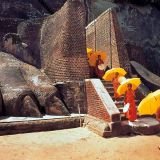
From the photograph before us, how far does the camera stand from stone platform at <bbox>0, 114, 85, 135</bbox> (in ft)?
28.5

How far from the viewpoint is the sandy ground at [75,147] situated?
685cm

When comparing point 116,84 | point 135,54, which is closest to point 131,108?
point 116,84

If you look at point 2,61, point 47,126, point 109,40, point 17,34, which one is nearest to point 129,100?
point 47,126

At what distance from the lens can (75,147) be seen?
7516mm

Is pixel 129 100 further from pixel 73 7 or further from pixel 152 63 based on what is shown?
pixel 152 63

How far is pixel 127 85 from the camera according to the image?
911 cm

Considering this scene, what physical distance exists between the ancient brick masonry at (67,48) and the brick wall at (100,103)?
1.09 metres

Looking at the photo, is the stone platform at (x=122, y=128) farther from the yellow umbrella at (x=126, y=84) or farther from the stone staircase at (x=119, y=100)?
the yellow umbrella at (x=126, y=84)

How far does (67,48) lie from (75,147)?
15.5 feet

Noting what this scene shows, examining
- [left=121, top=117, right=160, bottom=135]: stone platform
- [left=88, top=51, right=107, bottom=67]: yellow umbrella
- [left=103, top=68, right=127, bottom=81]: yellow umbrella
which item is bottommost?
[left=121, top=117, right=160, bottom=135]: stone platform

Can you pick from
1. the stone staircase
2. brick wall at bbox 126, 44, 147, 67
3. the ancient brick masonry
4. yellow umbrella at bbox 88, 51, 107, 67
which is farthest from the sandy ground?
brick wall at bbox 126, 44, 147, 67

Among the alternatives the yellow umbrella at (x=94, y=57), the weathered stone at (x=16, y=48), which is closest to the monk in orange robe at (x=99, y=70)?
the yellow umbrella at (x=94, y=57)

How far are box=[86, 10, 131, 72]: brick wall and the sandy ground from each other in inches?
156

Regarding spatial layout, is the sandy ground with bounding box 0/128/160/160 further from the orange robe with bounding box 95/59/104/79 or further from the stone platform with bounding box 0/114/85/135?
the orange robe with bounding box 95/59/104/79
